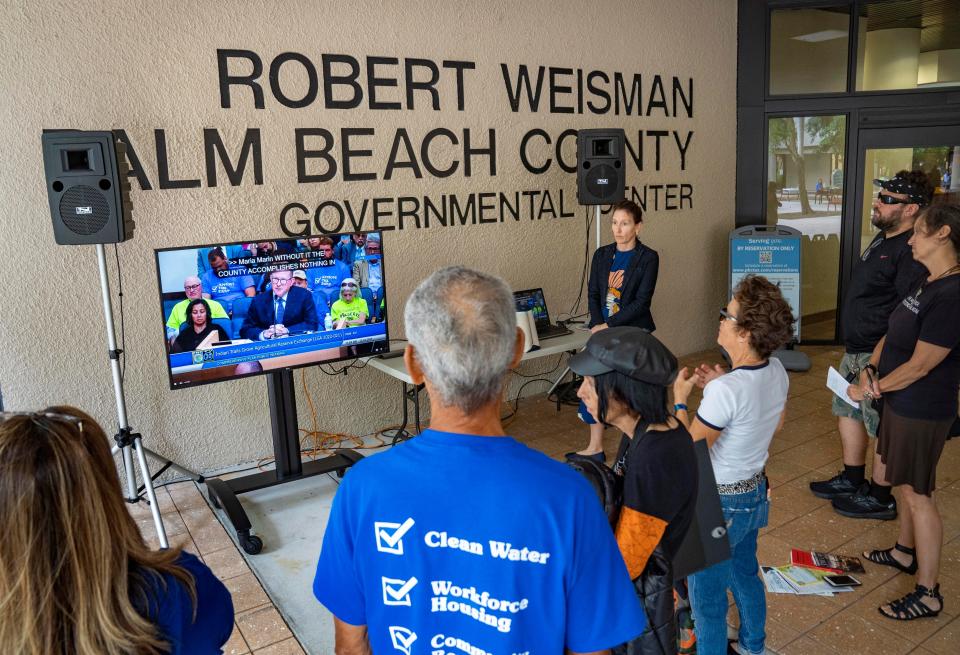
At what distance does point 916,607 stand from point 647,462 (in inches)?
76.1

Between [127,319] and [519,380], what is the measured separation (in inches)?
111

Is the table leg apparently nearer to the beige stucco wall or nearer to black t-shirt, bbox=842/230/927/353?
the beige stucco wall

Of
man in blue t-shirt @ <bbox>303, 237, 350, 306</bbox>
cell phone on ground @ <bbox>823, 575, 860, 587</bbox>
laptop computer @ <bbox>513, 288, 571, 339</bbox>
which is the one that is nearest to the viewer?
cell phone on ground @ <bbox>823, 575, 860, 587</bbox>

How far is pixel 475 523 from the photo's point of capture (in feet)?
3.93

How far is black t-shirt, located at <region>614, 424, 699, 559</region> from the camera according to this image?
1.66m

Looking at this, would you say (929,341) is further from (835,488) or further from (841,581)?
(835,488)

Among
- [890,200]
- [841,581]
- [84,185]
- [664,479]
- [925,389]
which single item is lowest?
[841,581]

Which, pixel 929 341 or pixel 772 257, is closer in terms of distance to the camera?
pixel 929 341

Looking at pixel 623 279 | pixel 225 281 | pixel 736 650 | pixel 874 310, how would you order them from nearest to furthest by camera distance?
pixel 736 650, pixel 225 281, pixel 874 310, pixel 623 279

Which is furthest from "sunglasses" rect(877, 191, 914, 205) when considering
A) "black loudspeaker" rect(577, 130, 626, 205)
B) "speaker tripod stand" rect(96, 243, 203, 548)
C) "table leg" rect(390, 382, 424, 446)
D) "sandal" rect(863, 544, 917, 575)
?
"speaker tripod stand" rect(96, 243, 203, 548)

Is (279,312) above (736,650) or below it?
above

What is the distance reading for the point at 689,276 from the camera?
6.78 m

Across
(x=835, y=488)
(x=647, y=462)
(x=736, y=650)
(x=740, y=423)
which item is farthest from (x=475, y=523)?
(x=835, y=488)

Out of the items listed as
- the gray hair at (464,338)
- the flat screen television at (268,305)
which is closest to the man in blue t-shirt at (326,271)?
the flat screen television at (268,305)
